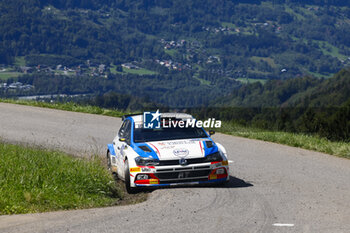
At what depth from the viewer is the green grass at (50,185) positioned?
9133 millimetres

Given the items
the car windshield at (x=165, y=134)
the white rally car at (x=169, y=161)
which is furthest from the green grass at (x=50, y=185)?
the car windshield at (x=165, y=134)

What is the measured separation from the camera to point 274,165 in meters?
14.4

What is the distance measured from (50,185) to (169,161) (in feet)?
7.62

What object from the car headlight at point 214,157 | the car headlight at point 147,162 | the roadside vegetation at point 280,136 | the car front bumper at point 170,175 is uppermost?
the car headlight at point 214,157

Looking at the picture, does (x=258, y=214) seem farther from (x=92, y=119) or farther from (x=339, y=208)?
(x=92, y=119)

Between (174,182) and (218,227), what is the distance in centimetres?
321

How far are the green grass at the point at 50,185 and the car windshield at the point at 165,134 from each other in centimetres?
107

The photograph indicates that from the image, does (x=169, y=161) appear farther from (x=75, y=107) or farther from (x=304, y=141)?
(x=75, y=107)

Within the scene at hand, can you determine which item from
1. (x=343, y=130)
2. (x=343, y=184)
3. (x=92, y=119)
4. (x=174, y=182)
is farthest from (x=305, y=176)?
(x=343, y=130)

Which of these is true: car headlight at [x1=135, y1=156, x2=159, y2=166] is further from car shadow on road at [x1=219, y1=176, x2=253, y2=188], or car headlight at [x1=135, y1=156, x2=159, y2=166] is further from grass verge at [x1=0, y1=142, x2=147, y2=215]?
car shadow on road at [x1=219, y1=176, x2=253, y2=188]

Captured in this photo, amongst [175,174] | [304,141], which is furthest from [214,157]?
[304,141]

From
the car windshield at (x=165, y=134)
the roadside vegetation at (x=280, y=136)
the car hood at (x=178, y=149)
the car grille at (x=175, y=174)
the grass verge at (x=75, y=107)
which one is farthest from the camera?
the grass verge at (x=75, y=107)

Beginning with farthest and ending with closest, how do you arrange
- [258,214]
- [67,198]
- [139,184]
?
[139,184] < [67,198] < [258,214]

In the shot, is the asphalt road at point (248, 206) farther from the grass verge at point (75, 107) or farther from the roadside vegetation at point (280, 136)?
the grass verge at point (75, 107)
